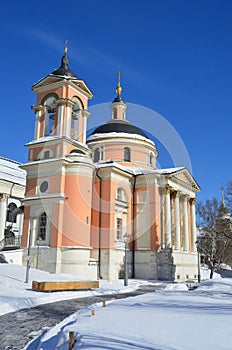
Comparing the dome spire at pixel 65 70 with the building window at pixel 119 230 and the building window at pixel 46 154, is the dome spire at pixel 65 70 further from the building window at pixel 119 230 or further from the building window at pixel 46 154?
the building window at pixel 119 230

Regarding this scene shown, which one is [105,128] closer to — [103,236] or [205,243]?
[103,236]

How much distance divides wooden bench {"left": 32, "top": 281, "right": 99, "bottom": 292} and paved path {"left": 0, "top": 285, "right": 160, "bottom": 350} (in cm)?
234

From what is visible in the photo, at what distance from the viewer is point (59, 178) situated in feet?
92.7

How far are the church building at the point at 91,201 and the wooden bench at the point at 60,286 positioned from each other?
244 inches

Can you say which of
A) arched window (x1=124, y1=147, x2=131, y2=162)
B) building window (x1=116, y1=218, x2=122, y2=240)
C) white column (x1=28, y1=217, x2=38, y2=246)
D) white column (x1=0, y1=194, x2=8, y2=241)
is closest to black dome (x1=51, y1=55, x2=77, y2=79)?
arched window (x1=124, y1=147, x2=131, y2=162)

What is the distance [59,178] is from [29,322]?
1883 cm

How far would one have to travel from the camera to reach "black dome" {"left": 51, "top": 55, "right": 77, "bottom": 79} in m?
31.8

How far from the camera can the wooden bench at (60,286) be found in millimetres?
16500

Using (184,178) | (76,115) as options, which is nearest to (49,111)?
(76,115)

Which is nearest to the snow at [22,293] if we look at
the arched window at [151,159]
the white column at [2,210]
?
the white column at [2,210]

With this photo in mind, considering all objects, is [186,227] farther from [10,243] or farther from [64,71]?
[64,71]

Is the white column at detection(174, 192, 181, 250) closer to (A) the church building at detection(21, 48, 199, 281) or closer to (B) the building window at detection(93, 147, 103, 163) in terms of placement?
(A) the church building at detection(21, 48, 199, 281)

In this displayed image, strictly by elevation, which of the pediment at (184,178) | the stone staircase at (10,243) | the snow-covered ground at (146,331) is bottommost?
the snow-covered ground at (146,331)

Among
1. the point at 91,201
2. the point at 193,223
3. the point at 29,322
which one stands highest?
the point at 91,201
